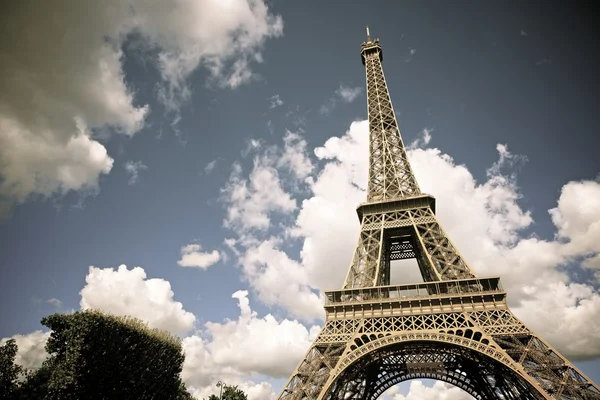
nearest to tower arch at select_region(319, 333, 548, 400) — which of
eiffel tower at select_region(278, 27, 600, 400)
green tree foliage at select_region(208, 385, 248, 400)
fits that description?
eiffel tower at select_region(278, 27, 600, 400)

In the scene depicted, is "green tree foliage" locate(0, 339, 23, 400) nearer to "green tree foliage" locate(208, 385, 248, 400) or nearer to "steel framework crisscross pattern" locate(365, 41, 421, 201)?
"green tree foliage" locate(208, 385, 248, 400)

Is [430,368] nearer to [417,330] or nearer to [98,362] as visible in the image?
[417,330]

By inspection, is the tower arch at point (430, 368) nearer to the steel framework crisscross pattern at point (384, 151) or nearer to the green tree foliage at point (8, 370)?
the steel framework crisscross pattern at point (384, 151)

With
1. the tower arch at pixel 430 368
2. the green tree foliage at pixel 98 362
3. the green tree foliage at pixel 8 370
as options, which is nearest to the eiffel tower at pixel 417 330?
the tower arch at pixel 430 368

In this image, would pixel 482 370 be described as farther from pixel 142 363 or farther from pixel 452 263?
pixel 142 363

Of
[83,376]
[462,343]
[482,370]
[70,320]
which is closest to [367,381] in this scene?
[482,370]

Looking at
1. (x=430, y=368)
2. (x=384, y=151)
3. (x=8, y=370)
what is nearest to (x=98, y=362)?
(x=8, y=370)
